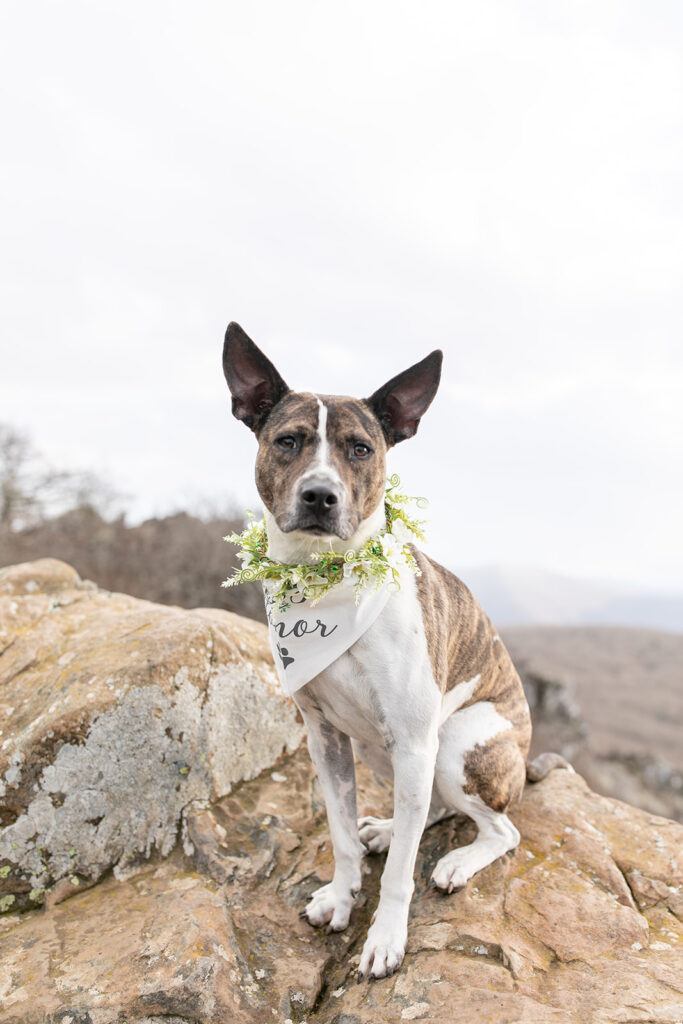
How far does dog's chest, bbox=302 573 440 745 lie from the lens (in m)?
3.73

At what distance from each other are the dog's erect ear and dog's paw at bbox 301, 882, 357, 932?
2856 millimetres

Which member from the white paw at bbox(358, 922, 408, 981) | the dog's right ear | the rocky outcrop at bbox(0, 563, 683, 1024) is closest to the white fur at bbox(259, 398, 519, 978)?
the white paw at bbox(358, 922, 408, 981)

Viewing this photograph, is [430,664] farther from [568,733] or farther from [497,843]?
[568,733]

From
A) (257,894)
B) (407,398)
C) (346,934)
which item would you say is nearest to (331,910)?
(346,934)

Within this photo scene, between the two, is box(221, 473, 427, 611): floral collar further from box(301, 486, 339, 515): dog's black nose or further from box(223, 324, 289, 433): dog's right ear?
box(223, 324, 289, 433): dog's right ear

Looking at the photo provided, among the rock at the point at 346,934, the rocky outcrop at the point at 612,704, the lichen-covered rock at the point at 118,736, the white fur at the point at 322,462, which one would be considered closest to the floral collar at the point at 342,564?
the white fur at the point at 322,462

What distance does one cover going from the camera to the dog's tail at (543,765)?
5.33m

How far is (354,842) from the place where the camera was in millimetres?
4250

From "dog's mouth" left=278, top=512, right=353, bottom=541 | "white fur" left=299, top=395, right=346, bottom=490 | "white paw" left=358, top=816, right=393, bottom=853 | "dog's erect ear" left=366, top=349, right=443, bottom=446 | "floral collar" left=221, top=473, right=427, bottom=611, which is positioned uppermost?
"dog's erect ear" left=366, top=349, right=443, bottom=446

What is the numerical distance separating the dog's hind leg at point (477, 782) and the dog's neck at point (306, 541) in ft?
4.64

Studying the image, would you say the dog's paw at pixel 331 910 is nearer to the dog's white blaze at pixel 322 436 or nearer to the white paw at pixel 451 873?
the white paw at pixel 451 873

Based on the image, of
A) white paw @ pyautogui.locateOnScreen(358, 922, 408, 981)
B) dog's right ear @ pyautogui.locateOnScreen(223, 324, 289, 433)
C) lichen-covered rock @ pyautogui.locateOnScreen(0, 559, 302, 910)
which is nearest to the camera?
white paw @ pyautogui.locateOnScreen(358, 922, 408, 981)

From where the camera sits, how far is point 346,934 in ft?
13.5

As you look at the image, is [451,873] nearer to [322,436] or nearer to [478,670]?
[478,670]
